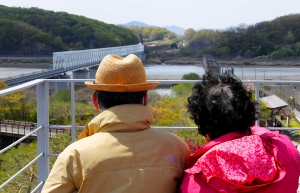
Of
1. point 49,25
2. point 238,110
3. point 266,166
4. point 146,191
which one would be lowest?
point 146,191

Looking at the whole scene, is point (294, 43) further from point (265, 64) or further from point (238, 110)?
point (238, 110)

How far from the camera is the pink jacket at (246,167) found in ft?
3.94

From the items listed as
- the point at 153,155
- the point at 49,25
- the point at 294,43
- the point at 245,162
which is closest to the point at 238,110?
the point at 245,162

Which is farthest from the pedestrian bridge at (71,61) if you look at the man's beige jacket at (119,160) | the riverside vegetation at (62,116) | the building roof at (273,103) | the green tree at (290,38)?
the man's beige jacket at (119,160)

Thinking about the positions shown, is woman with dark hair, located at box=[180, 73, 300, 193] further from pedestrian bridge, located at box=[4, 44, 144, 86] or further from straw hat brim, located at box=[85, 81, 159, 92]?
pedestrian bridge, located at box=[4, 44, 144, 86]

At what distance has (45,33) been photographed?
63875 mm

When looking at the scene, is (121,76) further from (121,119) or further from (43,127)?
(43,127)

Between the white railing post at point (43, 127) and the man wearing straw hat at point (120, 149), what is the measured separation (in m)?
1.37

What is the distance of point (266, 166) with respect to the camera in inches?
48.1

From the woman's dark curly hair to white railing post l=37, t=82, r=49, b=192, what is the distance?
1.56 meters

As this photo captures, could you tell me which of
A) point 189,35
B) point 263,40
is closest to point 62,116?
point 263,40

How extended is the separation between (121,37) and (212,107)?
75474 mm

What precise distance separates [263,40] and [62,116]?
1710 inches

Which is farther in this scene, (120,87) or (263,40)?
(263,40)
